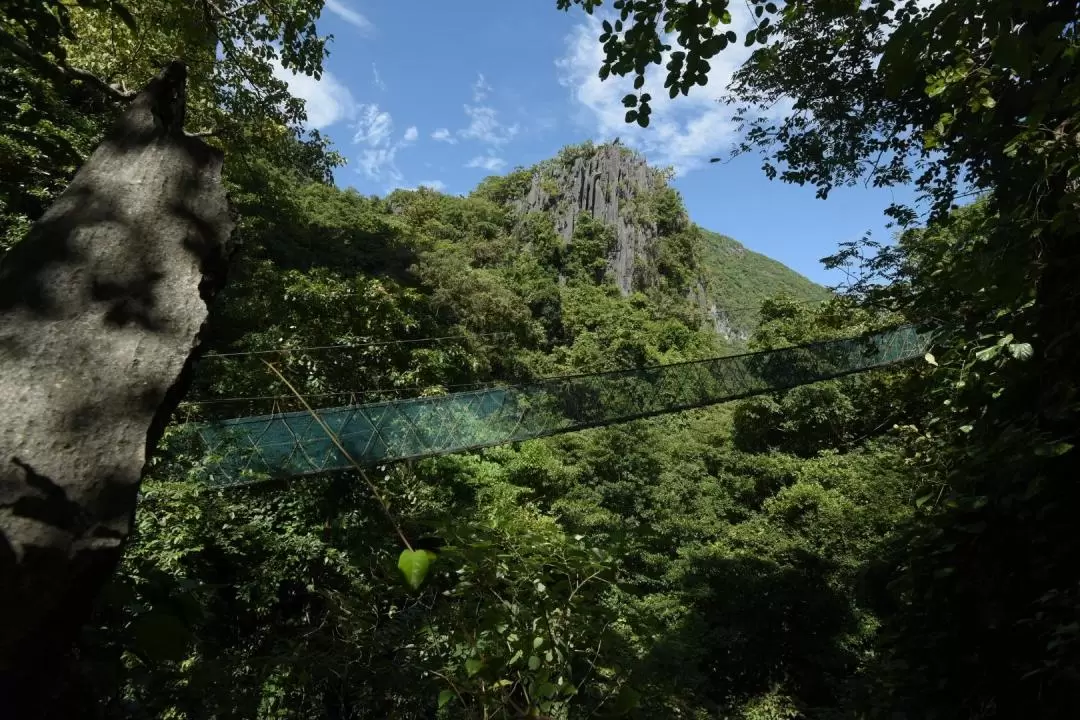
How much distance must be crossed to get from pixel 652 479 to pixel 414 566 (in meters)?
8.82

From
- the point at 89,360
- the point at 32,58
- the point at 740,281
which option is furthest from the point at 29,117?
the point at 740,281

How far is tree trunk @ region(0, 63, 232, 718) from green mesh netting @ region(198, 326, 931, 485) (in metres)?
2.49

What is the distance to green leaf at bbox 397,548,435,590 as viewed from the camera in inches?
22.6

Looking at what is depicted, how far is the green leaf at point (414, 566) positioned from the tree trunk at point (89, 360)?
234 mm

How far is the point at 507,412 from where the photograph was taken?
4.02 metres

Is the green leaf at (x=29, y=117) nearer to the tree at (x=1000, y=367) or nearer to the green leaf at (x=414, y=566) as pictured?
the green leaf at (x=414, y=566)

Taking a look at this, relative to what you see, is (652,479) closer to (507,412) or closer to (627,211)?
(507,412)

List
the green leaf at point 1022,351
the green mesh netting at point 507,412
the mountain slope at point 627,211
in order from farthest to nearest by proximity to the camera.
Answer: the mountain slope at point 627,211 → the green mesh netting at point 507,412 → the green leaf at point 1022,351

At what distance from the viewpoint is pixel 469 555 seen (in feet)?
3.49

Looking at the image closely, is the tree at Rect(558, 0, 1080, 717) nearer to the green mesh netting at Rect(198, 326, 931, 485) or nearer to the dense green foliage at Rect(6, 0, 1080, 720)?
the dense green foliage at Rect(6, 0, 1080, 720)

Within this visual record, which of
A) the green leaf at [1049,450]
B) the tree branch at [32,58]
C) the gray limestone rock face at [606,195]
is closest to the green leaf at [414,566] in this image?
the tree branch at [32,58]

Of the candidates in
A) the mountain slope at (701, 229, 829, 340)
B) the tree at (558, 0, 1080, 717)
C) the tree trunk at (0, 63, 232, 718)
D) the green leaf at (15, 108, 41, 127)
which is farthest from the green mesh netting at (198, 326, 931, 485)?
the mountain slope at (701, 229, 829, 340)

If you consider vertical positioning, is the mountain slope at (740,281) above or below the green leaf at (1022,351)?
above

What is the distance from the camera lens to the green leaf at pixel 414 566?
0.57m
